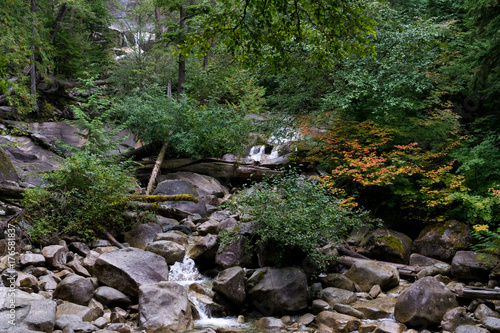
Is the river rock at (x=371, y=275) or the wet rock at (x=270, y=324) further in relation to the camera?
the river rock at (x=371, y=275)

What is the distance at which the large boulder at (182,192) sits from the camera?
10539 mm

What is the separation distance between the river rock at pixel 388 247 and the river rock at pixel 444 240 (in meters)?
0.34

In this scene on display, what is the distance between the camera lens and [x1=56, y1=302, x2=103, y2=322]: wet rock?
15.8 feet

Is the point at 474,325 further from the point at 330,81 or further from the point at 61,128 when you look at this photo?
the point at 61,128

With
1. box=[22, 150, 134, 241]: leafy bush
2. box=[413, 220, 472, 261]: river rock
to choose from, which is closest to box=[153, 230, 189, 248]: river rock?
box=[22, 150, 134, 241]: leafy bush

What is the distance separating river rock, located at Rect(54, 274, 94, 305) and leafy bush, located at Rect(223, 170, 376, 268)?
2.56m

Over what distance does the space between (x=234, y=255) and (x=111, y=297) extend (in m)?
2.61

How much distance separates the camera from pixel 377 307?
19.8ft

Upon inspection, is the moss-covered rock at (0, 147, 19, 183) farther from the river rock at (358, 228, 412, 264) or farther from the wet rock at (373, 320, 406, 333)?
the river rock at (358, 228, 412, 264)

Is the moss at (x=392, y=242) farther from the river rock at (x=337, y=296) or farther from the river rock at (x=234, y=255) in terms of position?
the river rock at (x=234, y=255)

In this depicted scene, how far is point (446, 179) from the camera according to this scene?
891 centimetres

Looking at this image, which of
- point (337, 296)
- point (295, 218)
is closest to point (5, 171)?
point (295, 218)

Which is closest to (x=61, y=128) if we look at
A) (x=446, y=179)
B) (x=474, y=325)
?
(x=446, y=179)

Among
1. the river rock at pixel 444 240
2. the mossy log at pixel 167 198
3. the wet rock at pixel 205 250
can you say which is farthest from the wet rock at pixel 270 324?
the mossy log at pixel 167 198
